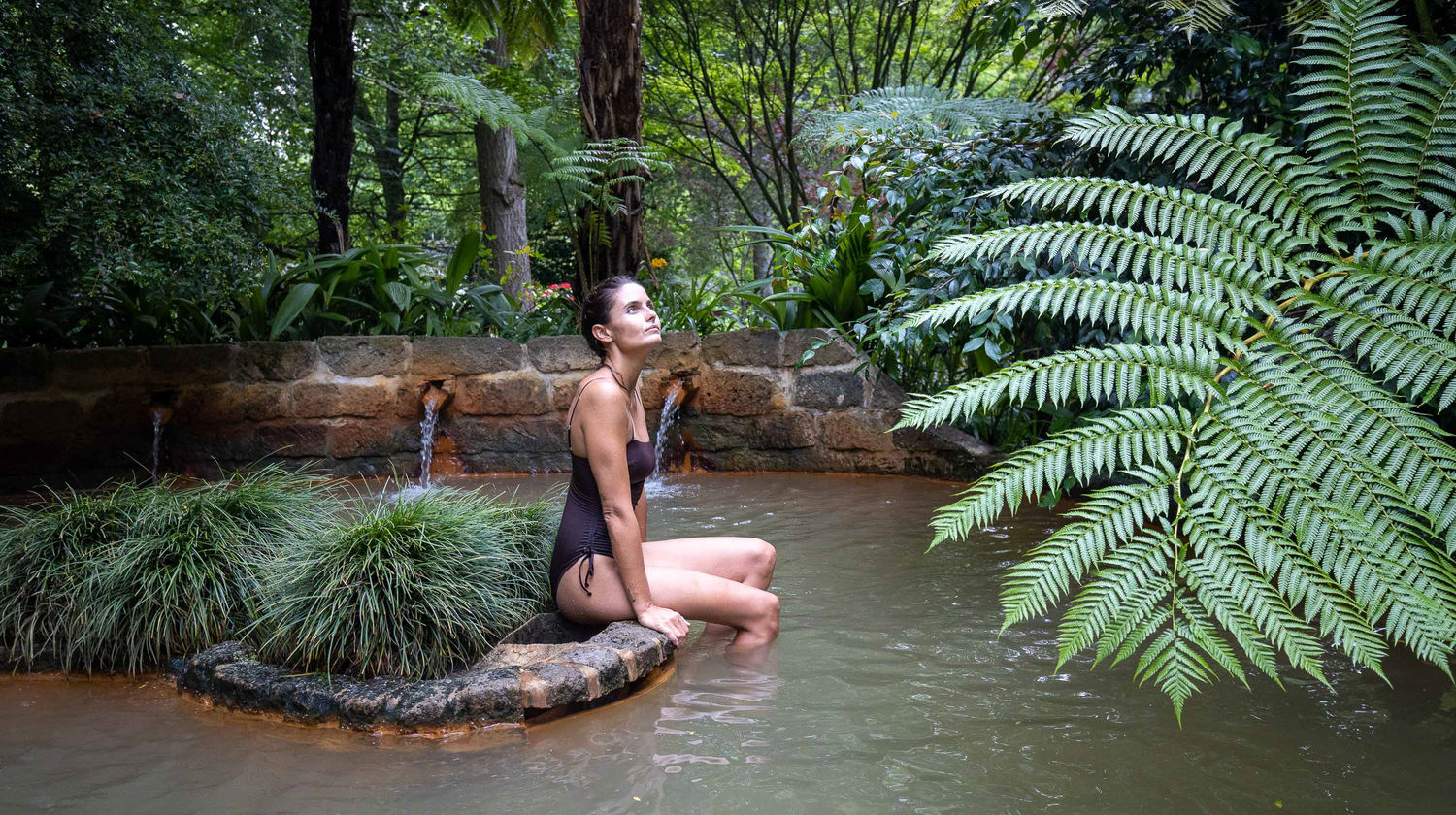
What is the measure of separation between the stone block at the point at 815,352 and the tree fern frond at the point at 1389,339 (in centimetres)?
404

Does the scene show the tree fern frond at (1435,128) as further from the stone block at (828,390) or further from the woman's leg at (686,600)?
the stone block at (828,390)

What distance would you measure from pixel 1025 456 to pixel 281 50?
11.5m

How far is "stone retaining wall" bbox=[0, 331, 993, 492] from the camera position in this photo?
19.4 feet

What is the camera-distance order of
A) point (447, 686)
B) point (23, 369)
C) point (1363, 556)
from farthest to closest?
point (23, 369), point (447, 686), point (1363, 556)

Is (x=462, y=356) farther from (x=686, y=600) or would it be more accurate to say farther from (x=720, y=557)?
(x=686, y=600)

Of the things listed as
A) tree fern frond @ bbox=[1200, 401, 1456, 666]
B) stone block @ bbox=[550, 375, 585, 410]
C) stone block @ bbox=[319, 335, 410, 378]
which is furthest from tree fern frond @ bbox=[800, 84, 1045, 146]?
tree fern frond @ bbox=[1200, 401, 1456, 666]

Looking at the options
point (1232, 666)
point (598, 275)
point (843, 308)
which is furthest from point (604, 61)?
point (1232, 666)

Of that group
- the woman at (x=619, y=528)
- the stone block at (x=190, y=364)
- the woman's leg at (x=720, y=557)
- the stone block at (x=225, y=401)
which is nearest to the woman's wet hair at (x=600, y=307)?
the woman at (x=619, y=528)

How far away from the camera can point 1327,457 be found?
1.70m

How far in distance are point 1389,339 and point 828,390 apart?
4243 millimetres

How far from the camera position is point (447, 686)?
260 centimetres

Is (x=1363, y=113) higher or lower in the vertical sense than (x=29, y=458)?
higher

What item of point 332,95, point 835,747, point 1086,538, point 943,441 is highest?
point 332,95

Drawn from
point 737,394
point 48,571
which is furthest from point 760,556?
point 737,394
